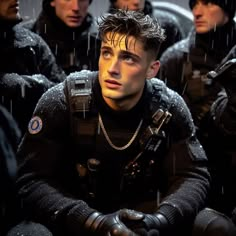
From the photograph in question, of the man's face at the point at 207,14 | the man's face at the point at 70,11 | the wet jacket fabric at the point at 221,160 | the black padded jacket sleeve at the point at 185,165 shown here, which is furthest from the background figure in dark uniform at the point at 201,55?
the black padded jacket sleeve at the point at 185,165

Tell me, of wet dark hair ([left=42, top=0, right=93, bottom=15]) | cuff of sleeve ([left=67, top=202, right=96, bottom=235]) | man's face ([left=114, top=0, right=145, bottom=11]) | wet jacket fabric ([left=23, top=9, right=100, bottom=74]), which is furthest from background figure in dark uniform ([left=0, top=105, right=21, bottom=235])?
man's face ([left=114, top=0, right=145, bottom=11])

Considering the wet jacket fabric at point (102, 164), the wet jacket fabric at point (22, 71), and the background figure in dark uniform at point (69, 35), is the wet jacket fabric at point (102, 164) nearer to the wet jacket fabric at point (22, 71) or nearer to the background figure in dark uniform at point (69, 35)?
the wet jacket fabric at point (22, 71)

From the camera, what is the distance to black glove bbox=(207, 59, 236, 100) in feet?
11.2

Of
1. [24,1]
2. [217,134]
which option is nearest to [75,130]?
[217,134]

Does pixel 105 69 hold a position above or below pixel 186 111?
above

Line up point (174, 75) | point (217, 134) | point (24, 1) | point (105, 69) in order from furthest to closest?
point (24, 1)
point (174, 75)
point (217, 134)
point (105, 69)

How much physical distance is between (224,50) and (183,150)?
166 centimetres

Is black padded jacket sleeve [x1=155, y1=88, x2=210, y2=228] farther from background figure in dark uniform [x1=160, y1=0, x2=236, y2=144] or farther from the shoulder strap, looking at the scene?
background figure in dark uniform [x1=160, y1=0, x2=236, y2=144]

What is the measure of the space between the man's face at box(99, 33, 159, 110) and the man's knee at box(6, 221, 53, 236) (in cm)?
75

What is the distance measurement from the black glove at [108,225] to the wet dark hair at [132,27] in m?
0.91

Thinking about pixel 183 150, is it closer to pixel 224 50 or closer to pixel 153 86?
pixel 153 86

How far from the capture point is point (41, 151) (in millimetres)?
3002

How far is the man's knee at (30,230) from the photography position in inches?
119

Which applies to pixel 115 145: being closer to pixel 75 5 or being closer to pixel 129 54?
pixel 129 54
